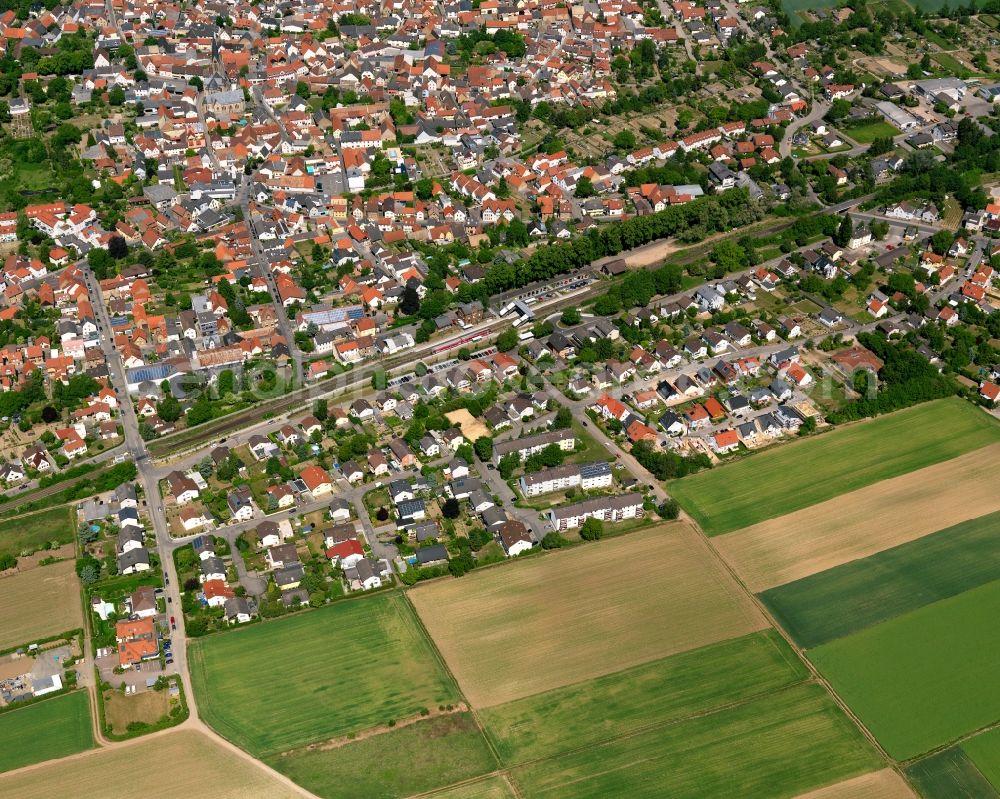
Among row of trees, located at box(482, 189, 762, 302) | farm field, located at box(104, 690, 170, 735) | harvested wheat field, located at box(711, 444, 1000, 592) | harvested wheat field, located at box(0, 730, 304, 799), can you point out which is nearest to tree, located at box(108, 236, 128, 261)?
row of trees, located at box(482, 189, 762, 302)

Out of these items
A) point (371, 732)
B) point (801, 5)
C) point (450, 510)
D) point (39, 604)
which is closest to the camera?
point (371, 732)

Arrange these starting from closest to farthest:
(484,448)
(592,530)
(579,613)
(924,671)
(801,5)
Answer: (924,671) < (579,613) < (592,530) < (484,448) < (801,5)

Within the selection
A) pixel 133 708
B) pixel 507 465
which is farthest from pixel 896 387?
pixel 133 708

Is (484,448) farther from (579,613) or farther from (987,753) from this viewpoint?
(987,753)

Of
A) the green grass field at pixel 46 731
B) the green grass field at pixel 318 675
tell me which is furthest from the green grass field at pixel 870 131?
the green grass field at pixel 46 731

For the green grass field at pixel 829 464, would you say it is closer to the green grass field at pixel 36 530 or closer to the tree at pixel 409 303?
→ the tree at pixel 409 303

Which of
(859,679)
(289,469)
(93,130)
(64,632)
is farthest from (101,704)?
(93,130)

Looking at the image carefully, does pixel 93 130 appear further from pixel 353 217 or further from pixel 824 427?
pixel 824 427
